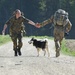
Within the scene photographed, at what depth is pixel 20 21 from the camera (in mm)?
20438

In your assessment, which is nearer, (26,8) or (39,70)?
(39,70)

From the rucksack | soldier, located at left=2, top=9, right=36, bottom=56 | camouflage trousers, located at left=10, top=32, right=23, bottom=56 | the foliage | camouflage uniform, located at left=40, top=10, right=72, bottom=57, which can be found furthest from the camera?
the foliage

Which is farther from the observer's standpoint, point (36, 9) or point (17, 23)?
point (36, 9)

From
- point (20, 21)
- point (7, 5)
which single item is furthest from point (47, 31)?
point (20, 21)

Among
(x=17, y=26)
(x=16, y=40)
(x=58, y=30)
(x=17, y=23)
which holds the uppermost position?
(x=17, y=23)

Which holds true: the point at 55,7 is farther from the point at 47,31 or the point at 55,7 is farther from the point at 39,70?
the point at 39,70

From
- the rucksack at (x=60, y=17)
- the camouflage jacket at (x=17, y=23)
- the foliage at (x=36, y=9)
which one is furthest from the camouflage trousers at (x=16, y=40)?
the foliage at (x=36, y=9)

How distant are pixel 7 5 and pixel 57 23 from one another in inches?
3952

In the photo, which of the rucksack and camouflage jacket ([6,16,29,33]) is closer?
the rucksack

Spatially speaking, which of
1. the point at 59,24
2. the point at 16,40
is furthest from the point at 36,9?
the point at 59,24

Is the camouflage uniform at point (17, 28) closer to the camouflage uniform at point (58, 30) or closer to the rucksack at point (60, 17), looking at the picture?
the camouflage uniform at point (58, 30)

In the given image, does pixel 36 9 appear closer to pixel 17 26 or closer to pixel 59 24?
pixel 17 26

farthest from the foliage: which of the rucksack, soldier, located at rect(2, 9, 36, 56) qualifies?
the rucksack

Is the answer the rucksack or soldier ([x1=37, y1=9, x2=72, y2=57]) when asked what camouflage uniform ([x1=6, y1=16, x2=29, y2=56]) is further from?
the rucksack
